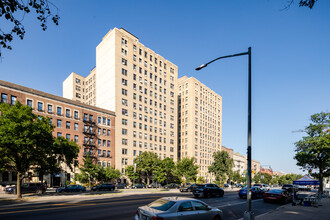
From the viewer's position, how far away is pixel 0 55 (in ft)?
23.2

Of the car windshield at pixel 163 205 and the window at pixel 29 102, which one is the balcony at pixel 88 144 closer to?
the window at pixel 29 102

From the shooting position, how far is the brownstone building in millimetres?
44000

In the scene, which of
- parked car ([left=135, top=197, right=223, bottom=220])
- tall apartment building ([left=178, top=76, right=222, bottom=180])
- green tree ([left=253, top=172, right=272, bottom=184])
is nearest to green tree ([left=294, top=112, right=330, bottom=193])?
parked car ([left=135, top=197, right=223, bottom=220])

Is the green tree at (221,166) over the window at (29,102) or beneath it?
beneath

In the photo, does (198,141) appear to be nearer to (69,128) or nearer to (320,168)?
(69,128)

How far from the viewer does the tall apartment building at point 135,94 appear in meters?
63.4

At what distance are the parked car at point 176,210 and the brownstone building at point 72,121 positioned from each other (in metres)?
38.5

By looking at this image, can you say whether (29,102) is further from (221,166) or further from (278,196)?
(221,166)

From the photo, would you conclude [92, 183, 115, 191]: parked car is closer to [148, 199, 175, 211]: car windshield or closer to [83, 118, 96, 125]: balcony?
[83, 118, 96, 125]: balcony

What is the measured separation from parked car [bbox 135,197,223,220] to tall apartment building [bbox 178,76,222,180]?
7947cm

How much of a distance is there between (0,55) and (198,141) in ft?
289

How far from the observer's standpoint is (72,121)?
52.8 meters

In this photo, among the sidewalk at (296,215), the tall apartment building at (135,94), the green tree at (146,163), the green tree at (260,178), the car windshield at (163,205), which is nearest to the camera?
the car windshield at (163,205)

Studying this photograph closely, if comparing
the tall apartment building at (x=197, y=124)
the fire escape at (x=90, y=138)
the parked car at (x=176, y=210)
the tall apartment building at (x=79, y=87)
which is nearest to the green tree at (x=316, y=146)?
the parked car at (x=176, y=210)
